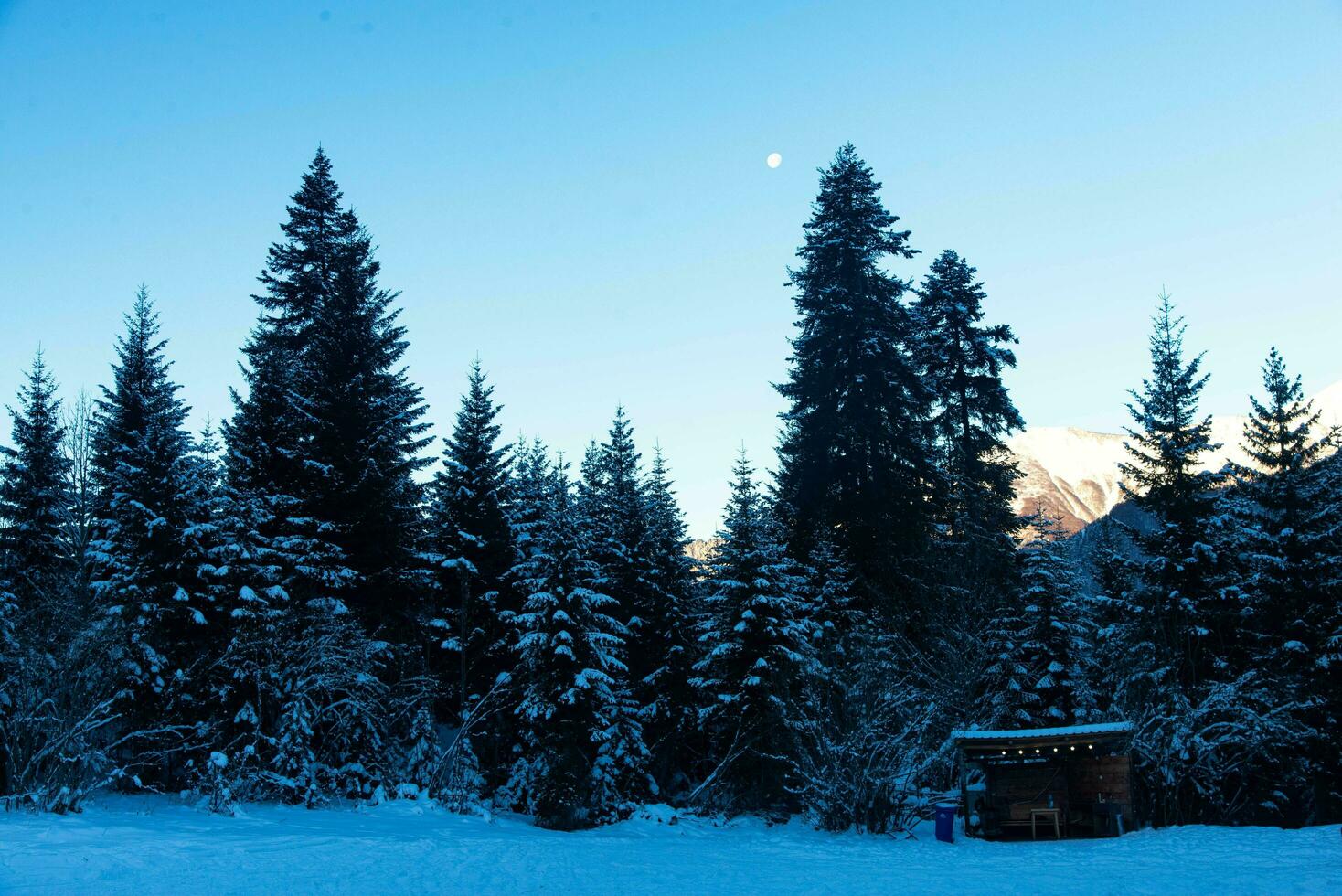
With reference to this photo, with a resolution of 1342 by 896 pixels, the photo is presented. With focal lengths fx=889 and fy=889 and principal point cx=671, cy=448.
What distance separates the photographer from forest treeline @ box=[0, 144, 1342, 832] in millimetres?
23531

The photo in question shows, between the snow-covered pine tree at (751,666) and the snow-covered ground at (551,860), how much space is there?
18.7ft

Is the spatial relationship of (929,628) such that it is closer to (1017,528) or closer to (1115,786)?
(1017,528)

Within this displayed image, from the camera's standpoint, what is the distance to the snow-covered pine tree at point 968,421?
1210 inches

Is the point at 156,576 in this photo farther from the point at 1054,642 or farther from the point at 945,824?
the point at 1054,642

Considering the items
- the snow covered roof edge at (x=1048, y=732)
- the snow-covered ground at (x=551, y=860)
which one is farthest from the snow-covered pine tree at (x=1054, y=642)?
the snow-covered ground at (x=551, y=860)

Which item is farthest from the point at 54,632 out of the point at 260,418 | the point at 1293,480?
the point at 1293,480

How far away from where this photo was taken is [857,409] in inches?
1342

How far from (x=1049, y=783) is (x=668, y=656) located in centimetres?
1400

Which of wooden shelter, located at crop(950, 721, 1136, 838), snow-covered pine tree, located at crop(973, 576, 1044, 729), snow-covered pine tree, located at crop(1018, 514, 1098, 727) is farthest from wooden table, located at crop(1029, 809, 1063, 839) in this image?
snow-covered pine tree, located at crop(1018, 514, 1098, 727)

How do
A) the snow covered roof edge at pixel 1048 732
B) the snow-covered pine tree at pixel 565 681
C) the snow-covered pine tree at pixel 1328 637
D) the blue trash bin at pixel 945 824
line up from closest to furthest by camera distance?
the snow covered roof edge at pixel 1048 732 → the blue trash bin at pixel 945 824 → the snow-covered pine tree at pixel 1328 637 → the snow-covered pine tree at pixel 565 681

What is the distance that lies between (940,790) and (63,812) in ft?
71.7

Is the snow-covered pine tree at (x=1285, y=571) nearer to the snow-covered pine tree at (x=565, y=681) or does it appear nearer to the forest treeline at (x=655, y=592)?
the forest treeline at (x=655, y=592)

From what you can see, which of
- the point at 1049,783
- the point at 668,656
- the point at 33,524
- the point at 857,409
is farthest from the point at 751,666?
the point at 33,524

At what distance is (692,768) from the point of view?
116 ft
